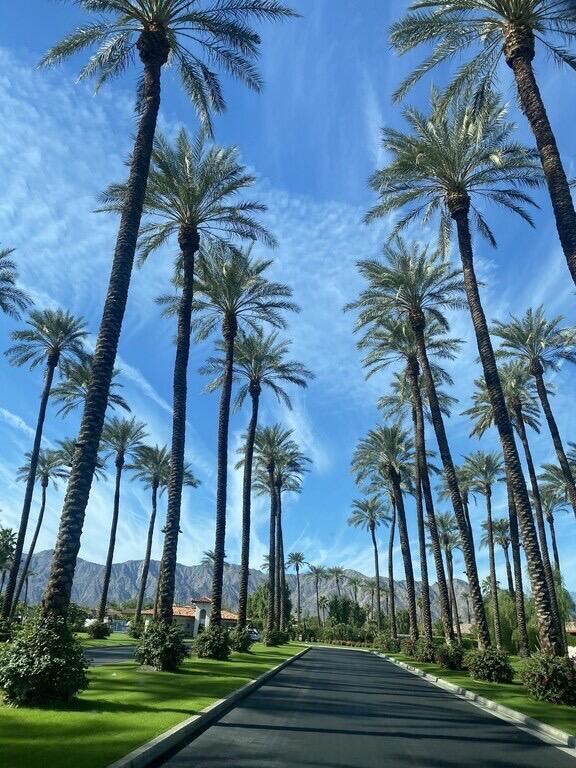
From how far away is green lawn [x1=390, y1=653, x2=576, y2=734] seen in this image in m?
11.5

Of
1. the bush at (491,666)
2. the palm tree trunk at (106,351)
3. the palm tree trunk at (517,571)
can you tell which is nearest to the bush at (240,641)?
the bush at (491,666)

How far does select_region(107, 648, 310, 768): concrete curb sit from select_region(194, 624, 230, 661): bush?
1101 centimetres

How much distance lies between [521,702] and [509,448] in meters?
7.51

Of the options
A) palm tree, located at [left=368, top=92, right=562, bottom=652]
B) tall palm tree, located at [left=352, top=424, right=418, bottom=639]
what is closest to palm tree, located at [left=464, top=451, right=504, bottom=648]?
tall palm tree, located at [left=352, top=424, right=418, bottom=639]

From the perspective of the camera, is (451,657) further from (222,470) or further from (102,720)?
(102,720)

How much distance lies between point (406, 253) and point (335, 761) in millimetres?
26509

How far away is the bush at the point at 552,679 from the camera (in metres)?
14.1

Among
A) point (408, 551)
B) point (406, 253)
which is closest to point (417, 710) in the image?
point (406, 253)

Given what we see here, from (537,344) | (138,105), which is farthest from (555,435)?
(138,105)

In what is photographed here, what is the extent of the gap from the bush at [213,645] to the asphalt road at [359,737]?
8821 millimetres

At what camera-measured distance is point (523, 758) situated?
27.6 ft

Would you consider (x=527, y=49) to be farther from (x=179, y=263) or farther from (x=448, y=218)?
(x=179, y=263)

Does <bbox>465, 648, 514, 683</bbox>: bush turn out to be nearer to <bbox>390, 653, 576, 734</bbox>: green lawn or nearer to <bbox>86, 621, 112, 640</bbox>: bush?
<bbox>390, 653, 576, 734</bbox>: green lawn

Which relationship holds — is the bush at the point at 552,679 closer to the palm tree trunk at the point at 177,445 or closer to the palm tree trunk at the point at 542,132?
the palm tree trunk at the point at 542,132
